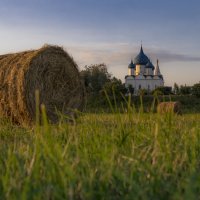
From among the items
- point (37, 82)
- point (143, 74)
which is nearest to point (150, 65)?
point (143, 74)

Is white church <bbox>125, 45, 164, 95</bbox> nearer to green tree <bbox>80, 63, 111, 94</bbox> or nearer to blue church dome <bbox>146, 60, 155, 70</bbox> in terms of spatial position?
blue church dome <bbox>146, 60, 155, 70</bbox>

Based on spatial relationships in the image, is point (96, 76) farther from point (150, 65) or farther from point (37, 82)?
point (37, 82)

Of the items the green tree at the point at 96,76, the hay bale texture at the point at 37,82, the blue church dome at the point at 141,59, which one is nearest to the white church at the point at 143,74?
the blue church dome at the point at 141,59

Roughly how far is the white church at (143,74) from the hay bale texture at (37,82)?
103282mm

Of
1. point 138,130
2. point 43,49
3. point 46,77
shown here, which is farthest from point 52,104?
point 138,130

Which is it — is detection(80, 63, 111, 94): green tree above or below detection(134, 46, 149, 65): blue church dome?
below

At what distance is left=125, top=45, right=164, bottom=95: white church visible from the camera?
11806 centimetres

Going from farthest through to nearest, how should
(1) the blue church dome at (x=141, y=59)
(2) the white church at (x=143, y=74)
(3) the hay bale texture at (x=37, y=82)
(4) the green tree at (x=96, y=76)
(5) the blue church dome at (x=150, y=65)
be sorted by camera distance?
(5) the blue church dome at (x=150, y=65), (1) the blue church dome at (x=141, y=59), (2) the white church at (x=143, y=74), (4) the green tree at (x=96, y=76), (3) the hay bale texture at (x=37, y=82)

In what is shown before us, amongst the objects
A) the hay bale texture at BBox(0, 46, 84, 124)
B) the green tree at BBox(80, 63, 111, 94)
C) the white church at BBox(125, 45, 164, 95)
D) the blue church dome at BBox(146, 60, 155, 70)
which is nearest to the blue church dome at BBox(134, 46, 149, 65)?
the white church at BBox(125, 45, 164, 95)

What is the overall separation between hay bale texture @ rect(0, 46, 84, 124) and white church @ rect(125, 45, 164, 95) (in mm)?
103282

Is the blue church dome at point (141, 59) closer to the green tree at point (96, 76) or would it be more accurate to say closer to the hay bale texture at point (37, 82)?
the green tree at point (96, 76)

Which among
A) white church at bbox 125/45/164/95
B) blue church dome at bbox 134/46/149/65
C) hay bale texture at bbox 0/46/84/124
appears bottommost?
hay bale texture at bbox 0/46/84/124

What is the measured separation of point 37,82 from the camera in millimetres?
11539

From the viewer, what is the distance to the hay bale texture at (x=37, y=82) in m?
10.9
